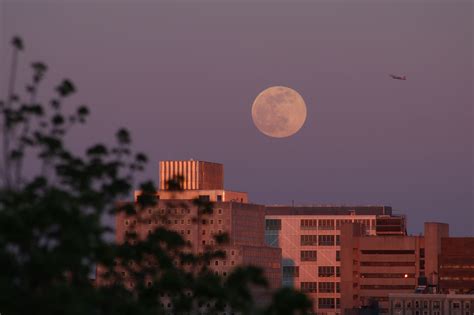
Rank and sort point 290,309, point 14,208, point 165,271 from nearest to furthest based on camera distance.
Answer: point 290,309, point 14,208, point 165,271

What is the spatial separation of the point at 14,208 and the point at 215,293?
10.3 m

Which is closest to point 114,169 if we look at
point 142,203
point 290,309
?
point 142,203

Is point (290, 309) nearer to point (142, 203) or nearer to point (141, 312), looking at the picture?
point (141, 312)

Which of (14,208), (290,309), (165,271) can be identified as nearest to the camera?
(290,309)

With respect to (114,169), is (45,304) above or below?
below

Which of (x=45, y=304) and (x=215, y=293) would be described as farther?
(x=215, y=293)

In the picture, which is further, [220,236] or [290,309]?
[220,236]

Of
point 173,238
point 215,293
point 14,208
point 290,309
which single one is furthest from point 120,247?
point 290,309

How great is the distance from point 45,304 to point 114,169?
49.6ft

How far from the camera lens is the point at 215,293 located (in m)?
69.5

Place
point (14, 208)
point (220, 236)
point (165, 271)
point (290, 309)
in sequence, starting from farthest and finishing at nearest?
1. point (220, 236)
2. point (165, 271)
3. point (14, 208)
4. point (290, 309)

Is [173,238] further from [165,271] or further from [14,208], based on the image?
[14,208]

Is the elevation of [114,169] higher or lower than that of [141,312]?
higher

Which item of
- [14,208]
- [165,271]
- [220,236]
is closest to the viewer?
[14,208]
